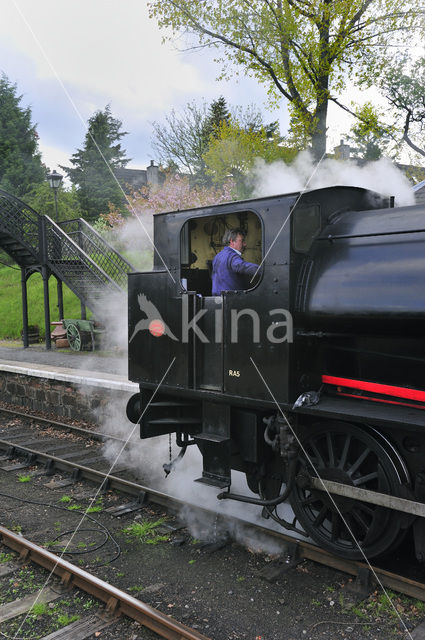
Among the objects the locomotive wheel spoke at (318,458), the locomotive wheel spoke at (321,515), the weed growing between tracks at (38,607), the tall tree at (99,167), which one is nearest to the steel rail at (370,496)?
the locomotive wheel spoke at (318,458)

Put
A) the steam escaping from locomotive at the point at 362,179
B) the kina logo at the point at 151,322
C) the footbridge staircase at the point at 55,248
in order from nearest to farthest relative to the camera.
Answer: the kina logo at the point at 151,322
the steam escaping from locomotive at the point at 362,179
the footbridge staircase at the point at 55,248

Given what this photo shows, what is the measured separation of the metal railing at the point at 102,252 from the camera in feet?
45.9

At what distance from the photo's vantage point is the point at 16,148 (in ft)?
117

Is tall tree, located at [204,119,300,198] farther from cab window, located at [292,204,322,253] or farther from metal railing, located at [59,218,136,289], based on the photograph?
cab window, located at [292,204,322,253]

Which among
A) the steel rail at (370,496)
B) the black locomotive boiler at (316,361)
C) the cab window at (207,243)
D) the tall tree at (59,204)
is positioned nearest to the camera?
the steel rail at (370,496)

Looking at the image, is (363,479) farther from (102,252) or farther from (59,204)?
(59,204)

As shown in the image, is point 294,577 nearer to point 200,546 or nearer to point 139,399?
point 200,546

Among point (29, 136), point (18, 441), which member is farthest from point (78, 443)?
point (29, 136)

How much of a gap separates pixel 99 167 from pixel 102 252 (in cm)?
2119

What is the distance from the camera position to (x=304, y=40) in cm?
1361

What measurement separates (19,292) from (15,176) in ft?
39.7

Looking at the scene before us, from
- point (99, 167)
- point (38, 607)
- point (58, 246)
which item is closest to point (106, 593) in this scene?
point (38, 607)

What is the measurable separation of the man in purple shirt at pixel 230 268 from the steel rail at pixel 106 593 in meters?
2.41

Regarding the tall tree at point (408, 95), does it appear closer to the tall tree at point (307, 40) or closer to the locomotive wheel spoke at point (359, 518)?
the tall tree at point (307, 40)
